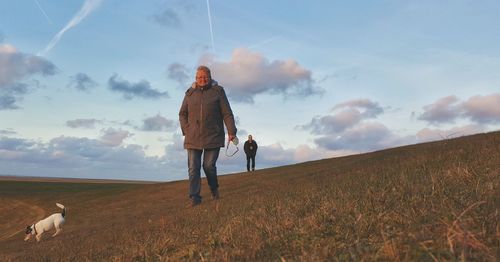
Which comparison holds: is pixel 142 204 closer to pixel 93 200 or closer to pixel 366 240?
pixel 93 200

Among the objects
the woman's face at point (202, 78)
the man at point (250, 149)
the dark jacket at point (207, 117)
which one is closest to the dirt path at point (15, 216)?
the dark jacket at point (207, 117)

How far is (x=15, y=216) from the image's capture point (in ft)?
84.3

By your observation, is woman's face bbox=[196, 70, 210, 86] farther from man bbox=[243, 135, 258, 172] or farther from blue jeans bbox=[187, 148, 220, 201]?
man bbox=[243, 135, 258, 172]

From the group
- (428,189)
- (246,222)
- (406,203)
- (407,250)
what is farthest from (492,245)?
(246,222)

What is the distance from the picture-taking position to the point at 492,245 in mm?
3881

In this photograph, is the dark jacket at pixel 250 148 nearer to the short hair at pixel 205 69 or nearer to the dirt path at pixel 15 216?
the dirt path at pixel 15 216

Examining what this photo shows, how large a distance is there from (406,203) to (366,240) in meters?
1.39

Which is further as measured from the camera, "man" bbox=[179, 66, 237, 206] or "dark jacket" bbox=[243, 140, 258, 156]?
"dark jacket" bbox=[243, 140, 258, 156]

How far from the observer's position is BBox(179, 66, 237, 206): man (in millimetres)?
13000

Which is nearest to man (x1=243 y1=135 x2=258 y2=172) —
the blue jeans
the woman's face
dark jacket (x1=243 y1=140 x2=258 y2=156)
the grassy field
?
dark jacket (x1=243 y1=140 x2=258 y2=156)

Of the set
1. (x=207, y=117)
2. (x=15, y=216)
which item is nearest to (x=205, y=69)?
(x=207, y=117)

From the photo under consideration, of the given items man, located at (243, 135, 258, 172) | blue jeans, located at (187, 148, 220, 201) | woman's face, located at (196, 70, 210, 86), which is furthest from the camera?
man, located at (243, 135, 258, 172)

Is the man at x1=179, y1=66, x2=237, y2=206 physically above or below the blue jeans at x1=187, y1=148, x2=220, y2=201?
above

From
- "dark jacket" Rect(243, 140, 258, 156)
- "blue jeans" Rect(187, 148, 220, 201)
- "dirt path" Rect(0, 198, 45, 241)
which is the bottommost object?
"dirt path" Rect(0, 198, 45, 241)
